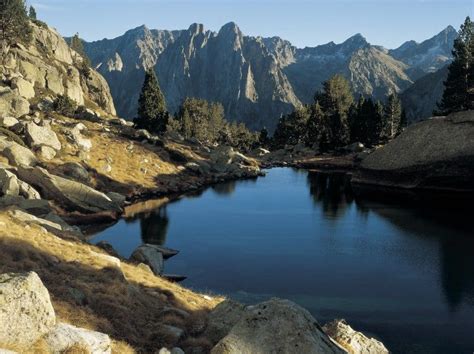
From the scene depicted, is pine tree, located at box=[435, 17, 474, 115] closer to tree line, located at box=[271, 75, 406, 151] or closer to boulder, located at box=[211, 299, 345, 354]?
tree line, located at box=[271, 75, 406, 151]

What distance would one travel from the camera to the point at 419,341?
29.4m

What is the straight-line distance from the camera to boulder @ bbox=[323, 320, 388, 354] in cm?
2280

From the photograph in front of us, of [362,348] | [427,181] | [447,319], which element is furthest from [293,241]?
[427,181]

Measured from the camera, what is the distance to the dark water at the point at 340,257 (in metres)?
33.4

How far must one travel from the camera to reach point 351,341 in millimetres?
23062

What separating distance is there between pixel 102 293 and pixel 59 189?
4024 cm

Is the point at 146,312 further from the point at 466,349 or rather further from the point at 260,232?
the point at 260,232

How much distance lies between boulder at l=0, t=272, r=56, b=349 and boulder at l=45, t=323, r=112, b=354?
0.33 metres

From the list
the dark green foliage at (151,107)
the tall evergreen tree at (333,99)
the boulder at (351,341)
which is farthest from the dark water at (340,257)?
the tall evergreen tree at (333,99)

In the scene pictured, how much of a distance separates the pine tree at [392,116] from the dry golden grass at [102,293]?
12253 cm

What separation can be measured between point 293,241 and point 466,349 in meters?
28.3

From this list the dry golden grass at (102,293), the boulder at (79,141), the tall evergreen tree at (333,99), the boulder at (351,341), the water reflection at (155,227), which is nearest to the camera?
the dry golden grass at (102,293)

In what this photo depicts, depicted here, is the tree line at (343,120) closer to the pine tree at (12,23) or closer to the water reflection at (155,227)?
the water reflection at (155,227)

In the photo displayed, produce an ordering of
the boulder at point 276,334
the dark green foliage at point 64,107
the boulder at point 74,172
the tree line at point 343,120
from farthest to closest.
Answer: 1. the tree line at point 343,120
2. the dark green foliage at point 64,107
3. the boulder at point 74,172
4. the boulder at point 276,334
